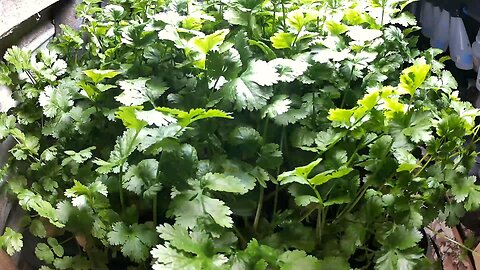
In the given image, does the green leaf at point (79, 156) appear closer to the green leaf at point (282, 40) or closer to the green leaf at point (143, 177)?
the green leaf at point (143, 177)

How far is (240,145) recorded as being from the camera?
2.61ft

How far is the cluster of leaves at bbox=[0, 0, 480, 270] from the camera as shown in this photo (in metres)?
0.71

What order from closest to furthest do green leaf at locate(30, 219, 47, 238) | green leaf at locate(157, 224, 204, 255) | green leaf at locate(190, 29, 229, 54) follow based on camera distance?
1. green leaf at locate(157, 224, 204, 255)
2. green leaf at locate(190, 29, 229, 54)
3. green leaf at locate(30, 219, 47, 238)

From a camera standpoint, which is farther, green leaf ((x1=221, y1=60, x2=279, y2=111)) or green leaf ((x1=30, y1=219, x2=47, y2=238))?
green leaf ((x1=30, y1=219, x2=47, y2=238))

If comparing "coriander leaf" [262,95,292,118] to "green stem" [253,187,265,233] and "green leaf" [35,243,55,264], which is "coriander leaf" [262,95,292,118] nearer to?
"green stem" [253,187,265,233]

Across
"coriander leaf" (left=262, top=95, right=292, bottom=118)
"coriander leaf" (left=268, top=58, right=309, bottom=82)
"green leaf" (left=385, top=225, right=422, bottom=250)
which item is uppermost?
"coriander leaf" (left=268, top=58, right=309, bottom=82)

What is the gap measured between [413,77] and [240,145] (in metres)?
0.28

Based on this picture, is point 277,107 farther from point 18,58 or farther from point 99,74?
point 18,58

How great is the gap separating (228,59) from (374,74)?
294 mm

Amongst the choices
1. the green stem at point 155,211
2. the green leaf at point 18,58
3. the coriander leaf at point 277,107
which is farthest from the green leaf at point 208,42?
the green leaf at point 18,58

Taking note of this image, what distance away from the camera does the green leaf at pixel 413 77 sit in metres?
0.73

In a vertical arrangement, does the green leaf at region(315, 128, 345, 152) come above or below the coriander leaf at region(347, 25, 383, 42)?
below

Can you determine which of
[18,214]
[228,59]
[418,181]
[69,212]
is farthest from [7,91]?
[418,181]

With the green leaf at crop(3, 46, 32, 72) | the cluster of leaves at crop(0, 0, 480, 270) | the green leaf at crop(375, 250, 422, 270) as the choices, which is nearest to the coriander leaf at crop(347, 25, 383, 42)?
the cluster of leaves at crop(0, 0, 480, 270)
